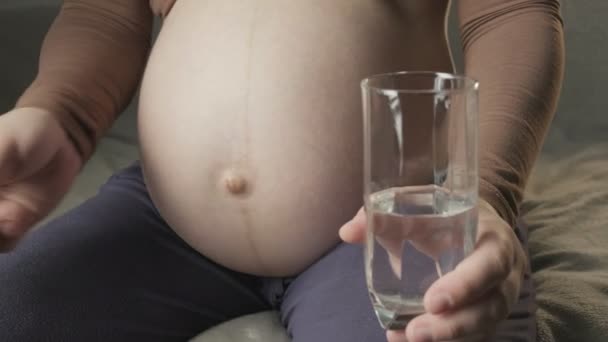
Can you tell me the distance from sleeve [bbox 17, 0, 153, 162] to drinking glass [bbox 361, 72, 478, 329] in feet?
1.26

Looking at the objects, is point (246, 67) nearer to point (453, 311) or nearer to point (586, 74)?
point (453, 311)

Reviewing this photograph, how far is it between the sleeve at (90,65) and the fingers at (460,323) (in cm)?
43

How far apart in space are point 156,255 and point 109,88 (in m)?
0.19

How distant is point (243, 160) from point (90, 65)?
224 millimetres

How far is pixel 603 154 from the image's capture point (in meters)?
1.23

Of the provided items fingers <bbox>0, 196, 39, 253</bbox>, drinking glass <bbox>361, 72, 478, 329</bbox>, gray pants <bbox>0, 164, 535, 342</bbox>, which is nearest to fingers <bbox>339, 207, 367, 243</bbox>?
drinking glass <bbox>361, 72, 478, 329</bbox>

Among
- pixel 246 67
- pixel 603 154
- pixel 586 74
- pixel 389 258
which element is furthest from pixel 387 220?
pixel 586 74

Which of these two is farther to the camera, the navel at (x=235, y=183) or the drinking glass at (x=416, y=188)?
the navel at (x=235, y=183)

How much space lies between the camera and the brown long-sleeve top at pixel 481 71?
1.99 feet

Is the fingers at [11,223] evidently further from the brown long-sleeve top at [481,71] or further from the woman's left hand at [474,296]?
the woman's left hand at [474,296]

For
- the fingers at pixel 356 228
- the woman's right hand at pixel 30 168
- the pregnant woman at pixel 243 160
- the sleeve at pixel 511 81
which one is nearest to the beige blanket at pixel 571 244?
the pregnant woman at pixel 243 160

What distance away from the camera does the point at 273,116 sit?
0.68m

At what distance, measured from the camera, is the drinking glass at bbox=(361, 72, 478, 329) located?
451mm

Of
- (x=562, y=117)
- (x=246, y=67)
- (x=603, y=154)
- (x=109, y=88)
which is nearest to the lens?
(x=246, y=67)
